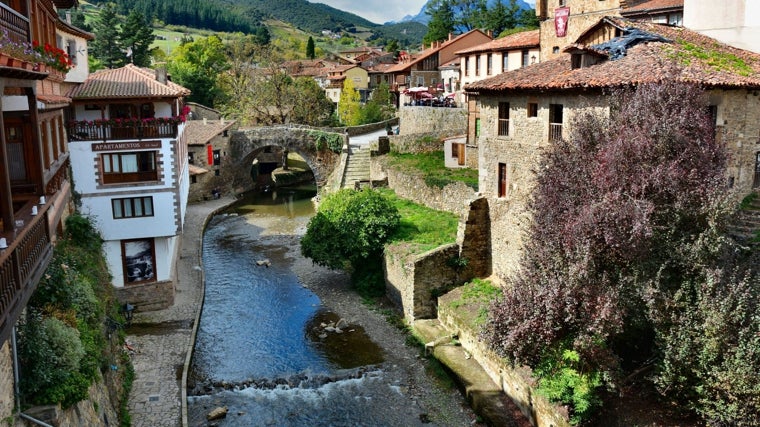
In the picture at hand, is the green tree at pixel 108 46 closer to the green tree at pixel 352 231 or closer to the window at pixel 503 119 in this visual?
the green tree at pixel 352 231

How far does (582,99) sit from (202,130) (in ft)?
138

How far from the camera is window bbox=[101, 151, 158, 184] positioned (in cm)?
2702

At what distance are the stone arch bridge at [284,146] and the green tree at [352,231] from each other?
23565mm

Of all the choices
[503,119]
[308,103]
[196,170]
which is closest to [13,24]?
[503,119]

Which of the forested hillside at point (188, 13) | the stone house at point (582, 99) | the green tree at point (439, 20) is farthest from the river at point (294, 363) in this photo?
the forested hillside at point (188, 13)

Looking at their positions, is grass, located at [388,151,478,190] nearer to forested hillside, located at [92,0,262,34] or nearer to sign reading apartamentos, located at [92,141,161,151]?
sign reading apartamentos, located at [92,141,161,151]

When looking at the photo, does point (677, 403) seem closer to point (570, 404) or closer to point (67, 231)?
point (570, 404)

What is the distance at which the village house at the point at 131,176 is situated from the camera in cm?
2653

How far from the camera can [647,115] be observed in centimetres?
1675

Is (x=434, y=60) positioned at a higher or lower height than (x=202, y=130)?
higher

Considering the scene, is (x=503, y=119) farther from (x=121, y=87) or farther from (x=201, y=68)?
(x=201, y=68)

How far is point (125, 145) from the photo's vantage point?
26.9 m

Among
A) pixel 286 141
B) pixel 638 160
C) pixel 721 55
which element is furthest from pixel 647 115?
pixel 286 141

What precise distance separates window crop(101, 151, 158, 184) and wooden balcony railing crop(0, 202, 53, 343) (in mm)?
14818
